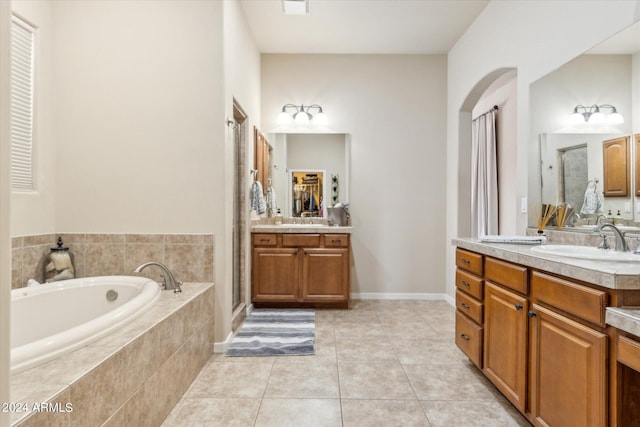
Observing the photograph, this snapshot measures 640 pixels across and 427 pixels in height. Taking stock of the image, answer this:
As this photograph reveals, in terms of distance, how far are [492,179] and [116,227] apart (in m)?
3.95

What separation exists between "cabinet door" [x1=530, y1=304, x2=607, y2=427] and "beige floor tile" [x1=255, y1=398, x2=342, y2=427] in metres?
0.93

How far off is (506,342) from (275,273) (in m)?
2.33

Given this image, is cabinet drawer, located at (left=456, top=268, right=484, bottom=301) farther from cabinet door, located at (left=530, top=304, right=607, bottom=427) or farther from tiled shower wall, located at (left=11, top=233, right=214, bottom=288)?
tiled shower wall, located at (left=11, top=233, right=214, bottom=288)

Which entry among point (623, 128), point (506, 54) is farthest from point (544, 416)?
point (506, 54)

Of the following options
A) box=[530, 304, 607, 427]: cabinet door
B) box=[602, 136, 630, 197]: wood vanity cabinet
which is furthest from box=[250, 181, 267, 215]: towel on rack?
box=[602, 136, 630, 197]: wood vanity cabinet

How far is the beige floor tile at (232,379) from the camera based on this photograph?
2.10m

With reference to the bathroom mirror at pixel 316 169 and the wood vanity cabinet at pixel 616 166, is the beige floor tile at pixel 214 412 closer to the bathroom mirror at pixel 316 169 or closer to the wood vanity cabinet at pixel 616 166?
the wood vanity cabinet at pixel 616 166

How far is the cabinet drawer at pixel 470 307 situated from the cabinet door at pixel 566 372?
1.74ft

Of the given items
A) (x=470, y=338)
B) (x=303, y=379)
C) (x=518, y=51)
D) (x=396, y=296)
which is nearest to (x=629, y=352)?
(x=470, y=338)

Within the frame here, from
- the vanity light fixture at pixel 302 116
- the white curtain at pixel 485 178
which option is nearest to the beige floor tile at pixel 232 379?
the vanity light fixture at pixel 302 116

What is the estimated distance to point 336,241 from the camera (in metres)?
3.72

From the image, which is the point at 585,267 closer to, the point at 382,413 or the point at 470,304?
the point at 470,304

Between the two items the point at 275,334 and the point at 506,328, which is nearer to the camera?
the point at 506,328

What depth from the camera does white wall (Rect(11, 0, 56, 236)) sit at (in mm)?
Answer: 2402
